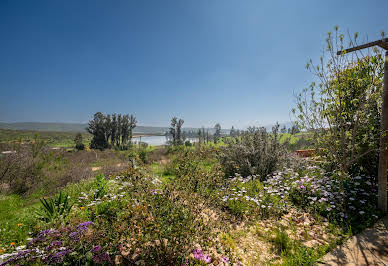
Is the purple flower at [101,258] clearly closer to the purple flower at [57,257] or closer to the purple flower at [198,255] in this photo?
the purple flower at [57,257]

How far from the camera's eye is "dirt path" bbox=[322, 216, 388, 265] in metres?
1.93

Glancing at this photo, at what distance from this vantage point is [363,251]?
6.84ft

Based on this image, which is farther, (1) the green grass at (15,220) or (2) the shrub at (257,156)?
(2) the shrub at (257,156)

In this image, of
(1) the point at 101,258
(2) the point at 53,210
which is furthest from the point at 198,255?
(2) the point at 53,210

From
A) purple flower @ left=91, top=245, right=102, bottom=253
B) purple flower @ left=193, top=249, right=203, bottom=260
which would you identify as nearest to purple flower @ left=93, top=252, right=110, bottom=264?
purple flower @ left=91, top=245, right=102, bottom=253

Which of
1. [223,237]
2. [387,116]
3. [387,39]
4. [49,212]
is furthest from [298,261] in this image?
[49,212]

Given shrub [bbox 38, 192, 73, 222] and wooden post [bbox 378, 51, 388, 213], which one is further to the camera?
shrub [bbox 38, 192, 73, 222]

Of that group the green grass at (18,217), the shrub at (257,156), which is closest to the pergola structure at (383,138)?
the shrub at (257,156)

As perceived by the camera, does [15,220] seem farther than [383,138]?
Yes

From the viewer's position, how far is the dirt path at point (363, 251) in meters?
1.93

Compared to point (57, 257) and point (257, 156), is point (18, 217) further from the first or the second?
point (257, 156)

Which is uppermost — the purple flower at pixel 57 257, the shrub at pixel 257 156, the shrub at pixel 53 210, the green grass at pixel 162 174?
the shrub at pixel 257 156

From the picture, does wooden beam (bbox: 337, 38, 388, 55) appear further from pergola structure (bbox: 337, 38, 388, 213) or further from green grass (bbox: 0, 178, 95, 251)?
green grass (bbox: 0, 178, 95, 251)

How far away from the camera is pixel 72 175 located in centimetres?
607
